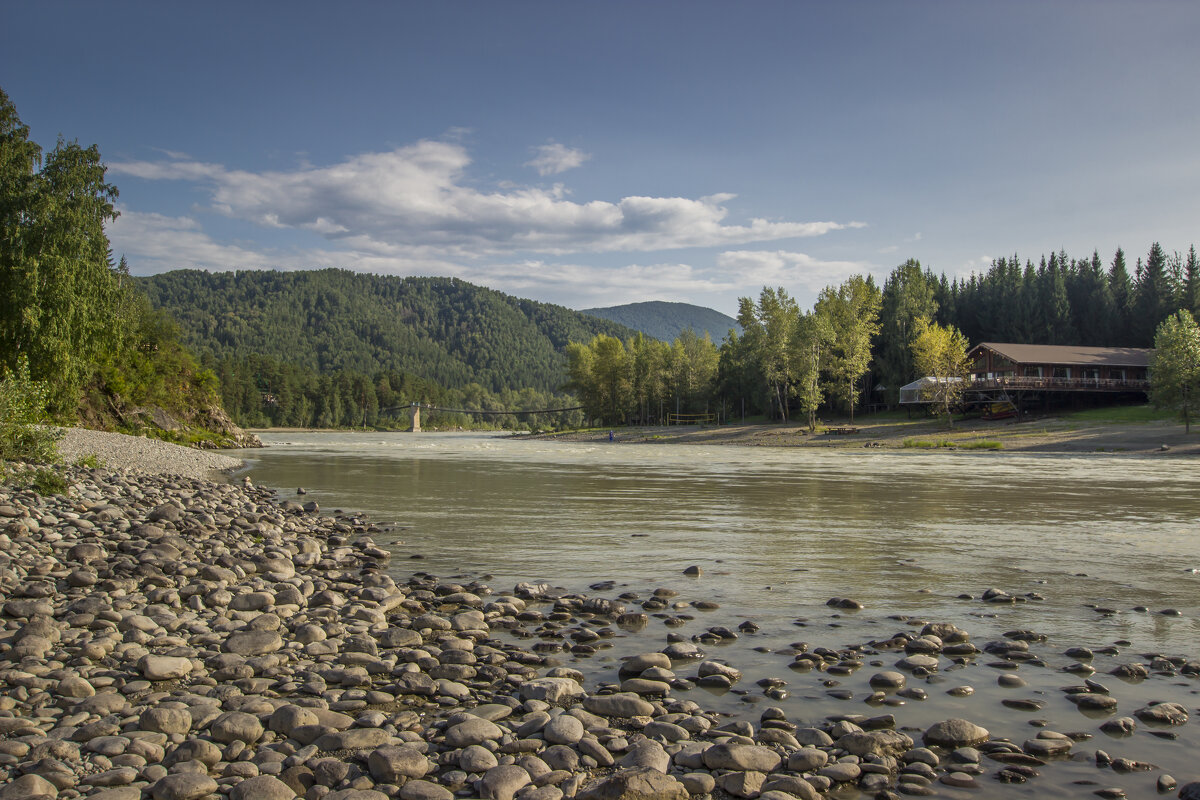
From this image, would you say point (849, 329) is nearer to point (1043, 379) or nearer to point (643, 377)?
point (1043, 379)

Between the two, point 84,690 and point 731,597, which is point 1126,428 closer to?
point 731,597

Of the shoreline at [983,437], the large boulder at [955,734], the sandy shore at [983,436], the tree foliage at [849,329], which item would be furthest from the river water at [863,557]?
the tree foliage at [849,329]

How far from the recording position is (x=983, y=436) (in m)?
65.0

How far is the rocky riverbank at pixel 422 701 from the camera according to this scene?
5.33 meters

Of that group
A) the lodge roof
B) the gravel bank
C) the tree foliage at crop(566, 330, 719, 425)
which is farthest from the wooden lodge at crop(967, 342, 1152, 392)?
the gravel bank

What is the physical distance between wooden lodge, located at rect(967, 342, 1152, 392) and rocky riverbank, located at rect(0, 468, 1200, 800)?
80.0 metres

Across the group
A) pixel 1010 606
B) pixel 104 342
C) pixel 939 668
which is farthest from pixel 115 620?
pixel 104 342

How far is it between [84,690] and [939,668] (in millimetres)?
8319

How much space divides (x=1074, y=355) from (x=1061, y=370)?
10.8ft

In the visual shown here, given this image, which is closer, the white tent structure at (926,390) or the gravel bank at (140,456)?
the gravel bank at (140,456)

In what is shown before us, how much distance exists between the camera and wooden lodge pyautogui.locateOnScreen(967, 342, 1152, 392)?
80.2m

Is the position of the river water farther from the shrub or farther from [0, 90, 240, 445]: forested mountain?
[0, 90, 240, 445]: forested mountain

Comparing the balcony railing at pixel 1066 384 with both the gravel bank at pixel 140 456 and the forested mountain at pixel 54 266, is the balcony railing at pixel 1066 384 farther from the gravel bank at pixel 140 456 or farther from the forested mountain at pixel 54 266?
the forested mountain at pixel 54 266

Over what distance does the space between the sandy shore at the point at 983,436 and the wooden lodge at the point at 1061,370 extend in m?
A: 7.48
